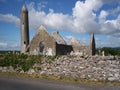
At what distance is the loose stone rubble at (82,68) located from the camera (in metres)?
21.6

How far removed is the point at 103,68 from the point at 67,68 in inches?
153

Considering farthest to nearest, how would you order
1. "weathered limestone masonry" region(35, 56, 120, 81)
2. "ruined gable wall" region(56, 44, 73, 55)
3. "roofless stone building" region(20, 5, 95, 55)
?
"ruined gable wall" region(56, 44, 73, 55) → "roofless stone building" region(20, 5, 95, 55) → "weathered limestone masonry" region(35, 56, 120, 81)

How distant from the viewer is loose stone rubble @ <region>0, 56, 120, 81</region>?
21.6 m

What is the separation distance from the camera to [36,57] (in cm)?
2947

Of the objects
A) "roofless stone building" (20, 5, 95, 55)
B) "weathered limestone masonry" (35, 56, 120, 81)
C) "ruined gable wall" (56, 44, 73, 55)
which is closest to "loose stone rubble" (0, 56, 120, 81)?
"weathered limestone masonry" (35, 56, 120, 81)

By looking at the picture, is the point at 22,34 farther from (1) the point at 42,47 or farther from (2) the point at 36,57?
(2) the point at 36,57

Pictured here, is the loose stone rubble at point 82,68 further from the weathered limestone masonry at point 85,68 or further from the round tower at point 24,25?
the round tower at point 24,25

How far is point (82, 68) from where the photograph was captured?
23172 mm

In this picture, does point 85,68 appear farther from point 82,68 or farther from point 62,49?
point 62,49

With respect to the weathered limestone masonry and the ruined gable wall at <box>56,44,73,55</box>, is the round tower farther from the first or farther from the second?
the weathered limestone masonry

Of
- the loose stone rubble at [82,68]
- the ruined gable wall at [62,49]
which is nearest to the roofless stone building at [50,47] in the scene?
the ruined gable wall at [62,49]

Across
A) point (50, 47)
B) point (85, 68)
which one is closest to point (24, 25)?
point (50, 47)

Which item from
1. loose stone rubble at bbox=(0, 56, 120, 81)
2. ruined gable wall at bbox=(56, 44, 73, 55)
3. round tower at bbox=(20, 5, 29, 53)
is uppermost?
round tower at bbox=(20, 5, 29, 53)

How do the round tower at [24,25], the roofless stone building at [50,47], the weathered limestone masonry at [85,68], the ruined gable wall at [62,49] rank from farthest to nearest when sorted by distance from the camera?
the round tower at [24,25] → the ruined gable wall at [62,49] → the roofless stone building at [50,47] → the weathered limestone masonry at [85,68]
